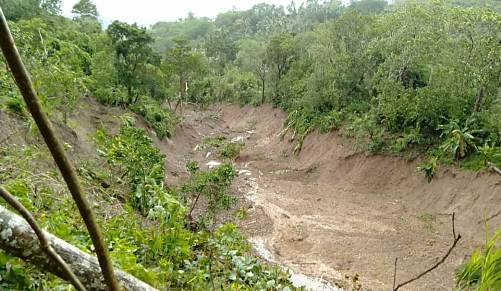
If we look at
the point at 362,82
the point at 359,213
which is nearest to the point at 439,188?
the point at 359,213

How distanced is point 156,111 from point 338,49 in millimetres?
10362

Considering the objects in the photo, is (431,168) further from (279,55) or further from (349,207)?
(279,55)

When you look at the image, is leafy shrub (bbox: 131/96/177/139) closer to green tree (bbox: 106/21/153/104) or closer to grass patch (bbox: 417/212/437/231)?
green tree (bbox: 106/21/153/104)

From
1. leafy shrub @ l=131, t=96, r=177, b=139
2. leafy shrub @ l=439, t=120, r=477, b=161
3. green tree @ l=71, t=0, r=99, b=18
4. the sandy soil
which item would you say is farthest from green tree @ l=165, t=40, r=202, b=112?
leafy shrub @ l=439, t=120, r=477, b=161

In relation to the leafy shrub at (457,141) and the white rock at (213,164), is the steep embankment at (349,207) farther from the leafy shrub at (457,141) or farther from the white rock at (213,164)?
the white rock at (213,164)

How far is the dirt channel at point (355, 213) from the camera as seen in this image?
10.8 meters

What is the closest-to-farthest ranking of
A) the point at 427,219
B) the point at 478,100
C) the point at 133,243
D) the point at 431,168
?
the point at 133,243
the point at 427,219
the point at 478,100
the point at 431,168

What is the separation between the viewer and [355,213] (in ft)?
47.6

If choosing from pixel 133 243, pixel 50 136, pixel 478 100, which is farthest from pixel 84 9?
pixel 50 136

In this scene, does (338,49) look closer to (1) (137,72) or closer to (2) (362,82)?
(2) (362,82)

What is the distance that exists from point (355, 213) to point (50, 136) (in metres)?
14.7

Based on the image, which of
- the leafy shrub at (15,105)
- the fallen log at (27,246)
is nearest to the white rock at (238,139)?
the leafy shrub at (15,105)

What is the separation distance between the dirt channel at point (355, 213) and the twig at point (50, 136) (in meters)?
8.86

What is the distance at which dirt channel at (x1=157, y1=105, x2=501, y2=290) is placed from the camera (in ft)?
35.5
